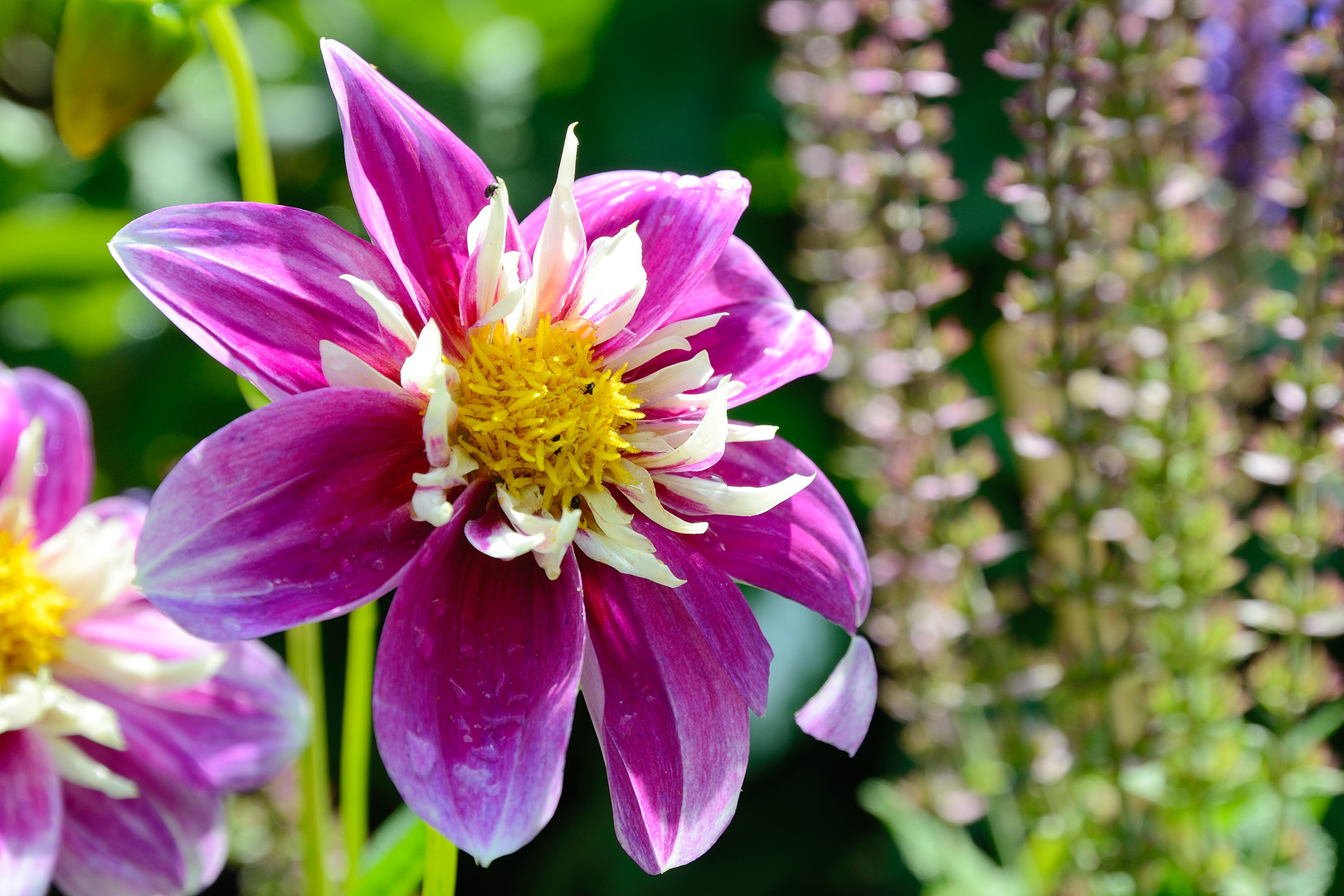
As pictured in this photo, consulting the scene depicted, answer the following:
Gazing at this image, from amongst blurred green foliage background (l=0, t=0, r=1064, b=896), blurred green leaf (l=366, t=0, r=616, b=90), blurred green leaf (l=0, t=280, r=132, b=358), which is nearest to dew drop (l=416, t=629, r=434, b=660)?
blurred green foliage background (l=0, t=0, r=1064, b=896)

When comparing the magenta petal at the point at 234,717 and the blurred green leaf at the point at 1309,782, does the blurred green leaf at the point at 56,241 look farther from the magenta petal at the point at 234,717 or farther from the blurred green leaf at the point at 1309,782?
the blurred green leaf at the point at 1309,782

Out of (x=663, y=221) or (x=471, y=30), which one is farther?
(x=471, y=30)

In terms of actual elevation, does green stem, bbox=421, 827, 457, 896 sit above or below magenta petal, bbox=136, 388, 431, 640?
below

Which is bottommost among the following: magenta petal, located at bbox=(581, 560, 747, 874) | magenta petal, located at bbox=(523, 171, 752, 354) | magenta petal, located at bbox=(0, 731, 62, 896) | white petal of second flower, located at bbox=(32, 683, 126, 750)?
magenta petal, located at bbox=(0, 731, 62, 896)

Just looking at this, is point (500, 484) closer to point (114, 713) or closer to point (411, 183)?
point (411, 183)

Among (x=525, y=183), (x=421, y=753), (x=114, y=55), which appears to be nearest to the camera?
(x=421, y=753)

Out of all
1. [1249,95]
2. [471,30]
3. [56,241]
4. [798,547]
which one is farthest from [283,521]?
[471,30]

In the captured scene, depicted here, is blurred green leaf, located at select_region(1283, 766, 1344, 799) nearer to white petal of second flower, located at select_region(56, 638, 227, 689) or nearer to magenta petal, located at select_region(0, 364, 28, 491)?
white petal of second flower, located at select_region(56, 638, 227, 689)
